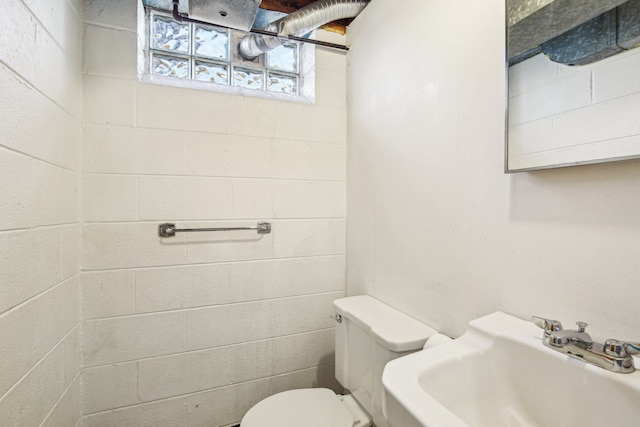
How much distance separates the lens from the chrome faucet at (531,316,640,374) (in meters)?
0.55

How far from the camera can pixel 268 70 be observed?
1.76 metres

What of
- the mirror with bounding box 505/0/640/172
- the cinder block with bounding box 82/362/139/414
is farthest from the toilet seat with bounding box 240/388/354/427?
the mirror with bounding box 505/0/640/172

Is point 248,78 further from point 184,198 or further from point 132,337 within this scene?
point 132,337

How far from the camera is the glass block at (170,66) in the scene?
5.08 feet

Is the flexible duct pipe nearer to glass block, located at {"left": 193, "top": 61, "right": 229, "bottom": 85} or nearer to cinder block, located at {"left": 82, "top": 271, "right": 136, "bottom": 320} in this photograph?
glass block, located at {"left": 193, "top": 61, "right": 229, "bottom": 85}

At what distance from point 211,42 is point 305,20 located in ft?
1.81

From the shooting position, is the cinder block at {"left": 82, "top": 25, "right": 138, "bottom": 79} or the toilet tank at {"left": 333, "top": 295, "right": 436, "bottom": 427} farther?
the cinder block at {"left": 82, "top": 25, "right": 138, "bottom": 79}

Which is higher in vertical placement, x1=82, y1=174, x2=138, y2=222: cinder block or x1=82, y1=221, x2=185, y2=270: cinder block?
x1=82, y1=174, x2=138, y2=222: cinder block

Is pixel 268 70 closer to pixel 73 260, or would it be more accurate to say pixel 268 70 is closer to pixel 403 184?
pixel 403 184

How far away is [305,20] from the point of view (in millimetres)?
1490

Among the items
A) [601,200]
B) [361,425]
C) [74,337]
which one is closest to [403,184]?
[601,200]

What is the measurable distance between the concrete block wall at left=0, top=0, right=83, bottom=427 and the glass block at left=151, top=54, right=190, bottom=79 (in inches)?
13.2

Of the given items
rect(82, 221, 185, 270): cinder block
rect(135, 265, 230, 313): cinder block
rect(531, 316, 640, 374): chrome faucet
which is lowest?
rect(135, 265, 230, 313): cinder block

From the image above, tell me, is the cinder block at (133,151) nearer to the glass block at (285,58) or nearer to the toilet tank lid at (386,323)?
the glass block at (285,58)
